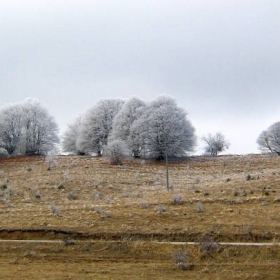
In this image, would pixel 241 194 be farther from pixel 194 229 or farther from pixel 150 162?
pixel 150 162

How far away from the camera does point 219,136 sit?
343ft

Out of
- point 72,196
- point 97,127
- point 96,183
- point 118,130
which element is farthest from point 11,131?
point 72,196

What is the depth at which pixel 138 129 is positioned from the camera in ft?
249

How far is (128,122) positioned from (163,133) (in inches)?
288

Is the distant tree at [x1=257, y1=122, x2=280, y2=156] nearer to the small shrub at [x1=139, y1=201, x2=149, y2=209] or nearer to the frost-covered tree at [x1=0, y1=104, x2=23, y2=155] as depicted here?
the frost-covered tree at [x1=0, y1=104, x2=23, y2=155]

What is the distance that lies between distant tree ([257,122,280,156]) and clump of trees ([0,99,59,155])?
34.6 meters

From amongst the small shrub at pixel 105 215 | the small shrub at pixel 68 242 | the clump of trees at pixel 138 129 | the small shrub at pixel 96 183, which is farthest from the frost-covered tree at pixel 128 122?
the small shrub at pixel 68 242

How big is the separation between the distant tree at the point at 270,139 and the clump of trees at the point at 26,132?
3462 cm

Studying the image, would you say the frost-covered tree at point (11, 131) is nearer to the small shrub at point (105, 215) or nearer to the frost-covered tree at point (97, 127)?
the frost-covered tree at point (97, 127)

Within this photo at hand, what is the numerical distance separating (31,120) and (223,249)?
66.2 meters

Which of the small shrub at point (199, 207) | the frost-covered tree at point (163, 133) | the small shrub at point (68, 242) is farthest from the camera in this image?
the frost-covered tree at point (163, 133)

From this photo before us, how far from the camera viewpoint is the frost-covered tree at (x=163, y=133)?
74188mm

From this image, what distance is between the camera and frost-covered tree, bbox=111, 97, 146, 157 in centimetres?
7719

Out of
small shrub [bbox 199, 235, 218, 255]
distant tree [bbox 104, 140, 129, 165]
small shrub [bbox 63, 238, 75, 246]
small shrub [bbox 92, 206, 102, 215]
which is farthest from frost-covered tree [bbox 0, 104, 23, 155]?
small shrub [bbox 199, 235, 218, 255]
